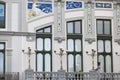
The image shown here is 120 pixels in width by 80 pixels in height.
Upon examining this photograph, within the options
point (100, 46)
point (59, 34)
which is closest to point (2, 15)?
point (59, 34)

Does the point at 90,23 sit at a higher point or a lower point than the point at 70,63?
higher

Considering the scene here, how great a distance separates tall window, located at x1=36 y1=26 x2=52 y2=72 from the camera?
32.0m

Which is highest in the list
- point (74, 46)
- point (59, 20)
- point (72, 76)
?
point (59, 20)

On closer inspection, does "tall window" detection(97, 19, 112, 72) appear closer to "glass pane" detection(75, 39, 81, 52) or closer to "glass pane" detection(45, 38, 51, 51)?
"glass pane" detection(75, 39, 81, 52)

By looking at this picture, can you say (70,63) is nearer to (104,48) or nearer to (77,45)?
(77,45)

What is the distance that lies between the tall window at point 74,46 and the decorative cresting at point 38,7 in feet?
7.13

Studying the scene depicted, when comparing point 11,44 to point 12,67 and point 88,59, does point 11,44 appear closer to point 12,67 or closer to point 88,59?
point 12,67

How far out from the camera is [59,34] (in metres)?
32.3

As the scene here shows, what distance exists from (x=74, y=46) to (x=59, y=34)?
1.62m

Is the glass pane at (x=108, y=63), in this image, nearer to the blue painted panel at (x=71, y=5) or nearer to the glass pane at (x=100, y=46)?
the glass pane at (x=100, y=46)

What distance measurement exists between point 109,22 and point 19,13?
25.0ft

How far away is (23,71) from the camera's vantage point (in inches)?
1219

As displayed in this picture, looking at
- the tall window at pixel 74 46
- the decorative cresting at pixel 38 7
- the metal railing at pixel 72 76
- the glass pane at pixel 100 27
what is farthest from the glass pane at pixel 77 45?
the decorative cresting at pixel 38 7

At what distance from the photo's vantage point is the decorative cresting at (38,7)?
32125mm
